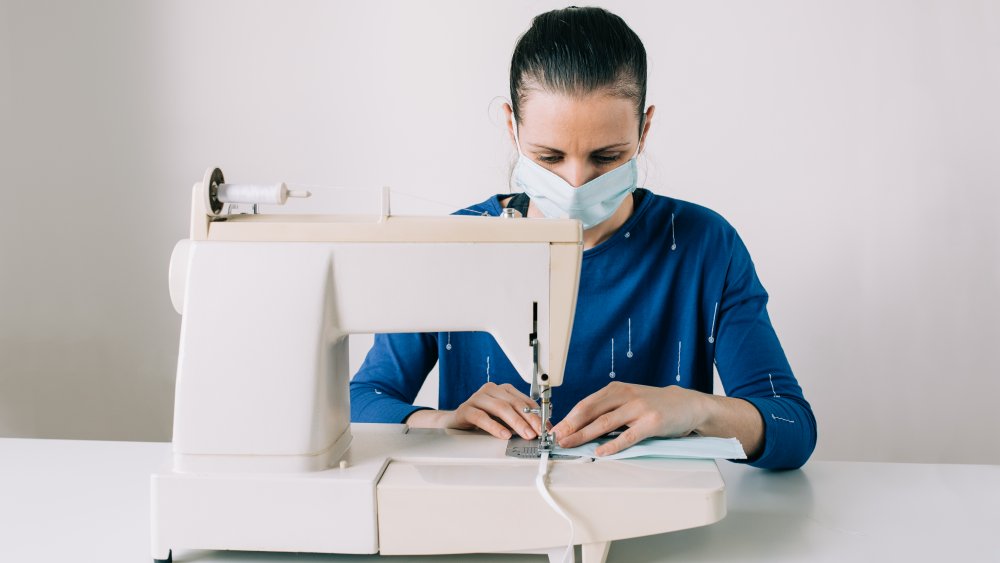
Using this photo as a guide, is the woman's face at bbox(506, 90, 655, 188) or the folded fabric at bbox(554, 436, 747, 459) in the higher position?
the woman's face at bbox(506, 90, 655, 188)

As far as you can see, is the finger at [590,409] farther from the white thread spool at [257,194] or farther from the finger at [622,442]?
the white thread spool at [257,194]

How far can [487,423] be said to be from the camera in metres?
1.36

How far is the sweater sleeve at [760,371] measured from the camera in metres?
1.45

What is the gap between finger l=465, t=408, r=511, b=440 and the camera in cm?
134

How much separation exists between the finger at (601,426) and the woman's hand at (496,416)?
0.07 metres

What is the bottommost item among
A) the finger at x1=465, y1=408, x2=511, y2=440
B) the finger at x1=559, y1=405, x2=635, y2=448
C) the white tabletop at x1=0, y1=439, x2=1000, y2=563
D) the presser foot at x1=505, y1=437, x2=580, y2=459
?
the white tabletop at x1=0, y1=439, x2=1000, y2=563

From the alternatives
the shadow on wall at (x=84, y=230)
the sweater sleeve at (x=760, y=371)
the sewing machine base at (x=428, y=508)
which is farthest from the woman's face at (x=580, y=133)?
the shadow on wall at (x=84, y=230)

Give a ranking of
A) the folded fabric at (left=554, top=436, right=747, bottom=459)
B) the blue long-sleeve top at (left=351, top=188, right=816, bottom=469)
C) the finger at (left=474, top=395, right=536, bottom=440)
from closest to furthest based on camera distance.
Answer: the folded fabric at (left=554, top=436, right=747, bottom=459) → the finger at (left=474, top=395, right=536, bottom=440) → the blue long-sleeve top at (left=351, top=188, right=816, bottom=469)

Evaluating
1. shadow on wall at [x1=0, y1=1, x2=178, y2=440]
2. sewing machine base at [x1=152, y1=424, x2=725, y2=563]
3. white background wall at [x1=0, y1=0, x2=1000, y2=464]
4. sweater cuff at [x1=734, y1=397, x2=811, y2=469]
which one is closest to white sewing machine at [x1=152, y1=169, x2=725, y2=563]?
sewing machine base at [x1=152, y1=424, x2=725, y2=563]

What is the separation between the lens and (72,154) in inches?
115

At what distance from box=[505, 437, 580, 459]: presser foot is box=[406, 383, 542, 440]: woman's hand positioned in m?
0.01

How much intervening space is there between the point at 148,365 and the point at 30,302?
0.41 m

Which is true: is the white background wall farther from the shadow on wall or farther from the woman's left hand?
the woman's left hand

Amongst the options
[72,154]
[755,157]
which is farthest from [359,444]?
[72,154]
